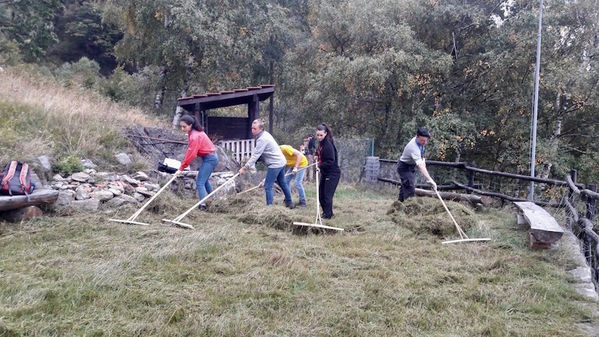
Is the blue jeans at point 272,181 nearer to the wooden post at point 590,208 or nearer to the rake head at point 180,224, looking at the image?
the rake head at point 180,224

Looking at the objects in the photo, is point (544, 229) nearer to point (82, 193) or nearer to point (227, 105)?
point (82, 193)

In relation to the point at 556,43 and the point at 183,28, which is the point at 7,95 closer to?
the point at 183,28

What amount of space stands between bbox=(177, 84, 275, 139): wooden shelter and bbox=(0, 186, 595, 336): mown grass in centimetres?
629

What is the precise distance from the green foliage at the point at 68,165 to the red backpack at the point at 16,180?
96 centimetres

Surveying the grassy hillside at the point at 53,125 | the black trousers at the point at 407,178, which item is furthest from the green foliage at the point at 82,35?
the black trousers at the point at 407,178

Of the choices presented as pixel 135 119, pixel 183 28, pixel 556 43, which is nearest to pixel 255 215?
pixel 135 119

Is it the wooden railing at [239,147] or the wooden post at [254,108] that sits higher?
the wooden post at [254,108]

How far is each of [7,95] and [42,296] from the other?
21.6ft

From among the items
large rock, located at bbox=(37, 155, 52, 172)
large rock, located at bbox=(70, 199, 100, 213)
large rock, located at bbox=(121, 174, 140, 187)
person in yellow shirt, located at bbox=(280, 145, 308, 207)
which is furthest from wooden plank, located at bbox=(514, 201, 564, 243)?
large rock, located at bbox=(37, 155, 52, 172)

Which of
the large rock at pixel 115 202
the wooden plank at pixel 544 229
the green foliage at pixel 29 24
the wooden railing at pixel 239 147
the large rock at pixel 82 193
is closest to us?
the wooden plank at pixel 544 229

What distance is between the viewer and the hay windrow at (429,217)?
550cm

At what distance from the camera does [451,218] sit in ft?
18.3

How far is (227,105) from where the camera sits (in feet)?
41.0

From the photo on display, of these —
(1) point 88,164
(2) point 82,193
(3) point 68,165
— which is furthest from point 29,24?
(2) point 82,193
